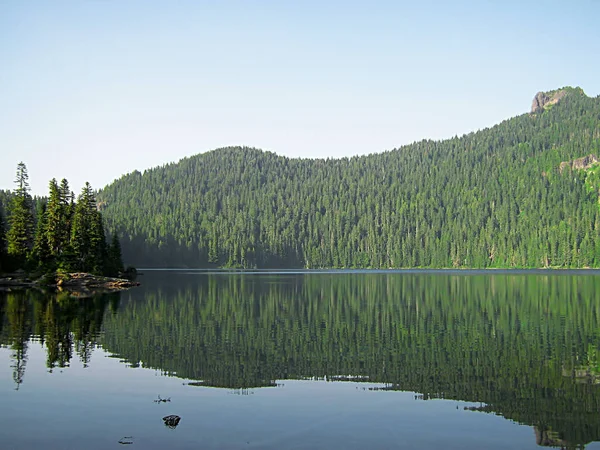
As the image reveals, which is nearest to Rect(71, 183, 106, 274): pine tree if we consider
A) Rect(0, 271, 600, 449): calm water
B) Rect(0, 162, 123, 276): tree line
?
Rect(0, 162, 123, 276): tree line

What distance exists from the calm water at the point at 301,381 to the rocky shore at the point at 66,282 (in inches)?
1672

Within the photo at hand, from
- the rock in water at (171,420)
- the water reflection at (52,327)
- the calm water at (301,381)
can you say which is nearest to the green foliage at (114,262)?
the water reflection at (52,327)

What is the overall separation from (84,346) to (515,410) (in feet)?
82.3

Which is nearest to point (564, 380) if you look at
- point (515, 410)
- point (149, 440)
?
point (515, 410)

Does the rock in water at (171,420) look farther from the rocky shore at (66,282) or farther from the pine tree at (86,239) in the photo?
the pine tree at (86,239)

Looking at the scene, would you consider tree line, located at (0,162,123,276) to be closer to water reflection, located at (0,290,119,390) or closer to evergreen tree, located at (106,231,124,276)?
evergreen tree, located at (106,231,124,276)

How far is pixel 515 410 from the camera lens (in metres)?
21.8

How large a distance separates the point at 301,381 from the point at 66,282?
248 feet

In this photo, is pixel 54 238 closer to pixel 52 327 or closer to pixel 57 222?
pixel 57 222

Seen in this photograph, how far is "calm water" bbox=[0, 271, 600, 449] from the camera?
18891 mm

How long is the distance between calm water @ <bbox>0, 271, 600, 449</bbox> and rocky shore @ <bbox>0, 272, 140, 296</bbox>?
139ft

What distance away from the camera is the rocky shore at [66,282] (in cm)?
9169

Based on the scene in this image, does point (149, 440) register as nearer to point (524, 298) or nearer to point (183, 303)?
point (183, 303)

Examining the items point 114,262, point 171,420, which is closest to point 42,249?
point 114,262
